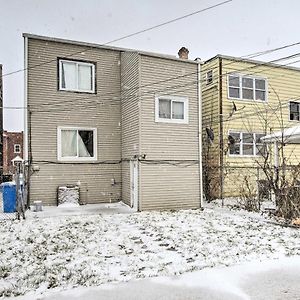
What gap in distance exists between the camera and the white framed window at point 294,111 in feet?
59.1

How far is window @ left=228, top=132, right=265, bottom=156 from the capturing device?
1611 cm

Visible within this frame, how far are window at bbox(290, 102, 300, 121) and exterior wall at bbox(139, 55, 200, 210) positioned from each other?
7710 mm

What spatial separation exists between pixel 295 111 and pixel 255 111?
116 inches

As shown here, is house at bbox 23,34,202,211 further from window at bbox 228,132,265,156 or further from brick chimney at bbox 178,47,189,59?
window at bbox 228,132,265,156

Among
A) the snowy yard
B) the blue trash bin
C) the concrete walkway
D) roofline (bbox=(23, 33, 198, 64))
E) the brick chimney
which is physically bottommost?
the concrete walkway

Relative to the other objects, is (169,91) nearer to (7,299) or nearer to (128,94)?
(128,94)

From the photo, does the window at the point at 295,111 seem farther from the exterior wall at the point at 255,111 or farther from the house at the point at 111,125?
the house at the point at 111,125

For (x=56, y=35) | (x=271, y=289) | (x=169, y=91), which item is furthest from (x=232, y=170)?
(x=271, y=289)

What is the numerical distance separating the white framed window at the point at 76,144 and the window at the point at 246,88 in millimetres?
7214

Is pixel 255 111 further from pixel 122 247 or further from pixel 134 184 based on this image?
pixel 122 247

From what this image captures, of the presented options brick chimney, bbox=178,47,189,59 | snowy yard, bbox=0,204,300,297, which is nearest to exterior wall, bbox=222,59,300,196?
brick chimney, bbox=178,47,189,59

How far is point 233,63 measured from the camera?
53.4 feet

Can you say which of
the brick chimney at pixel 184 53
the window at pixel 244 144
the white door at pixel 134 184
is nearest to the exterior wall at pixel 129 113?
the white door at pixel 134 184

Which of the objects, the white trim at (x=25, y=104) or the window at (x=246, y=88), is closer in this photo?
the white trim at (x=25, y=104)
